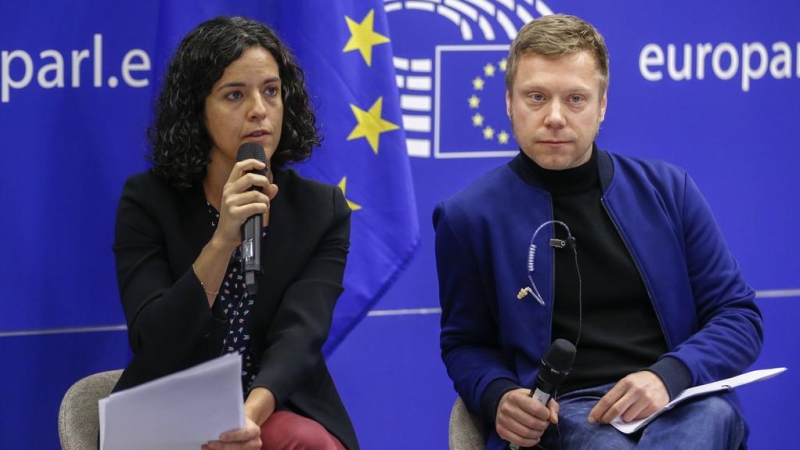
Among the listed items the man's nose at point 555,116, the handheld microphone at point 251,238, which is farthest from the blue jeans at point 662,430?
the handheld microphone at point 251,238

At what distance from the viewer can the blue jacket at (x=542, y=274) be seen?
9.43ft

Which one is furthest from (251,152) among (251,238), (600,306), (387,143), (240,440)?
(387,143)

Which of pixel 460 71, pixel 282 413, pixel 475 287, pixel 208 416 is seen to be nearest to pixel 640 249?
pixel 475 287

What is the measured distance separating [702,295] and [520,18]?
1652 mm

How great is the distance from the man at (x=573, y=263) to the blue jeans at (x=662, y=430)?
0.4 inches

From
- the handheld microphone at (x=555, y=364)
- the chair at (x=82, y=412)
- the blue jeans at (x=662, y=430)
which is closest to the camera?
the handheld microphone at (x=555, y=364)

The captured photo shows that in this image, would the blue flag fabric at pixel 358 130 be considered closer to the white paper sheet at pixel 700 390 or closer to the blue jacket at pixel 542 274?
the blue jacket at pixel 542 274

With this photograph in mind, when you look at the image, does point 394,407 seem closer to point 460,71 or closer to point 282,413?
point 460,71

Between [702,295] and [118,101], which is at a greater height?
[118,101]

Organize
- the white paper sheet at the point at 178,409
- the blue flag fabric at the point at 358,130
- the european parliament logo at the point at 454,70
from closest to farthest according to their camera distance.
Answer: the white paper sheet at the point at 178,409 < the blue flag fabric at the point at 358,130 < the european parliament logo at the point at 454,70

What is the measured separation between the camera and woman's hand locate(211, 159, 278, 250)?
2.47 meters

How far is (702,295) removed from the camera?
117 inches

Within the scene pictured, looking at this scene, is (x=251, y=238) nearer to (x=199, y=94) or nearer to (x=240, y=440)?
(x=240, y=440)

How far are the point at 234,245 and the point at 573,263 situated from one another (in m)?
0.86
